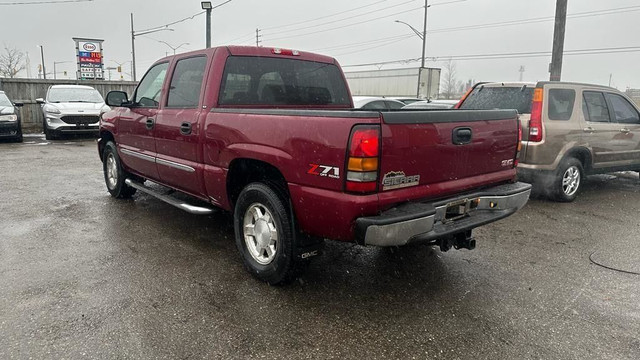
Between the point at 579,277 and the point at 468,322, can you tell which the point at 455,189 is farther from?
the point at 579,277

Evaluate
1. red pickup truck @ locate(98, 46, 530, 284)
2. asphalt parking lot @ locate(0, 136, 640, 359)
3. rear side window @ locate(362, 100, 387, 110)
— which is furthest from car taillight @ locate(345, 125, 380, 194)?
asphalt parking lot @ locate(0, 136, 640, 359)

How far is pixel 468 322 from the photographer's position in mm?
3096

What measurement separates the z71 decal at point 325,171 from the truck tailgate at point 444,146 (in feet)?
0.95

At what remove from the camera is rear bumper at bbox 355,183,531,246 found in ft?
9.36

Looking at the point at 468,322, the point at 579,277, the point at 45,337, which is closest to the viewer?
the point at 45,337

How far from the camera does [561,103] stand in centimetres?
649

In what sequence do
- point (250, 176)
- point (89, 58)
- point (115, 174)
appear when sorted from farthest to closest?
point (89, 58)
point (115, 174)
point (250, 176)

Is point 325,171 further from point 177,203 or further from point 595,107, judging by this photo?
point 595,107

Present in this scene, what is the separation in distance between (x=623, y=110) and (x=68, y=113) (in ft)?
45.7

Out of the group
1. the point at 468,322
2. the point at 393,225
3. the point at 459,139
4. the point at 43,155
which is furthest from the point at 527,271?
the point at 43,155

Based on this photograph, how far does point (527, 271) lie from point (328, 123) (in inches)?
95.5

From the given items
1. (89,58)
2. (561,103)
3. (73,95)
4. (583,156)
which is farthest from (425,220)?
(89,58)

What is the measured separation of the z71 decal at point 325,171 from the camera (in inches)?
115

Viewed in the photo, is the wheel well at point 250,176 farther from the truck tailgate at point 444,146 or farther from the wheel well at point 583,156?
the wheel well at point 583,156
